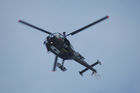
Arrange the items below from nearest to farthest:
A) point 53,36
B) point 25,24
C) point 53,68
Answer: point 25,24
point 53,36
point 53,68

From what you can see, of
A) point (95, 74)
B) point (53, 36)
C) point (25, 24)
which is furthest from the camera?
point (95, 74)

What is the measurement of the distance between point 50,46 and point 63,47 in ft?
6.02

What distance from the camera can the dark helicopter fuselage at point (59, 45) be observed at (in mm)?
25922

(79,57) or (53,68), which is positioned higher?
(79,57)

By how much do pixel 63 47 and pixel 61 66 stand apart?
12.1 feet

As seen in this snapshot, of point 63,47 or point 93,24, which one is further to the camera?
point 63,47

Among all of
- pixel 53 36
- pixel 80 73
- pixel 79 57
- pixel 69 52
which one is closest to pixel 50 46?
pixel 53 36

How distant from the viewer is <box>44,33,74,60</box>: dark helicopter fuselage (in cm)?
2592

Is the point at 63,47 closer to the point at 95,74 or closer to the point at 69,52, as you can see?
the point at 69,52

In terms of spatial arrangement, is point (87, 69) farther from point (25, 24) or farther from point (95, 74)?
point (25, 24)

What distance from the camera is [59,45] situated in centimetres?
2612

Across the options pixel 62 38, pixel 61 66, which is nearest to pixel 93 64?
pixel 61 66

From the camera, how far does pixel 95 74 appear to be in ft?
105

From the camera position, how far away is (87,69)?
32719 millimetres
